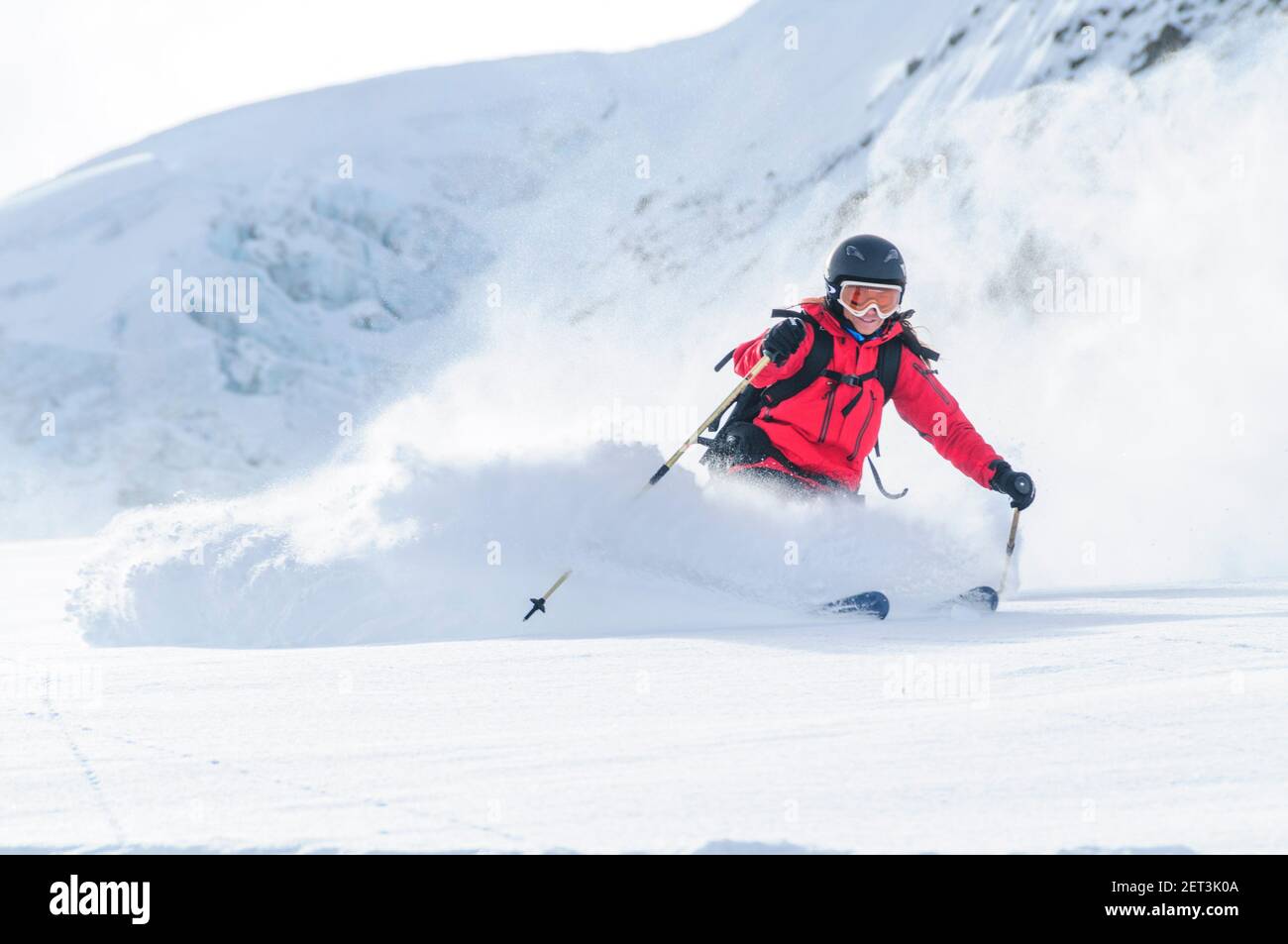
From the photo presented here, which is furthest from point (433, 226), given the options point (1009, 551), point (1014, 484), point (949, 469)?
point (1014, 484)

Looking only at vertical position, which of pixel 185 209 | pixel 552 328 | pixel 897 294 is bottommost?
pixel 897 294

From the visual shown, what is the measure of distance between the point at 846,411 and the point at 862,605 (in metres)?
1.07

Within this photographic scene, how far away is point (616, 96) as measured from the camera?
42.4 m

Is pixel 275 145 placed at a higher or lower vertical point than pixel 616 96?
lower

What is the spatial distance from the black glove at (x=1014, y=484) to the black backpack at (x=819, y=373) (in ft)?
1.41

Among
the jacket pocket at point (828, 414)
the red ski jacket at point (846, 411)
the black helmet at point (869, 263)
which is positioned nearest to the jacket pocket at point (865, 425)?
the red ski jacket at point (846, 411)

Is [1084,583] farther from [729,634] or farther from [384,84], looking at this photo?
[384,84]

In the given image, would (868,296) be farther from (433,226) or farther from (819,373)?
(433,226)

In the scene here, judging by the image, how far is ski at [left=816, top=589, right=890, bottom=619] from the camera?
4.98 metres

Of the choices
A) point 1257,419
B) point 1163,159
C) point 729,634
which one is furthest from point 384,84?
point 729,634

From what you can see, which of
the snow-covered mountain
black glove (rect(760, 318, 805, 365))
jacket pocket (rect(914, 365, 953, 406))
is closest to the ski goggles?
black glove (rect(760, 318, 805, 365))

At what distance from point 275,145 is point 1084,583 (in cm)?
3084

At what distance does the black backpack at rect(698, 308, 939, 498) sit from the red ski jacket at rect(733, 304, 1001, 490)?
0.02 meters

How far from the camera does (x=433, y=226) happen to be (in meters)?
33.7
